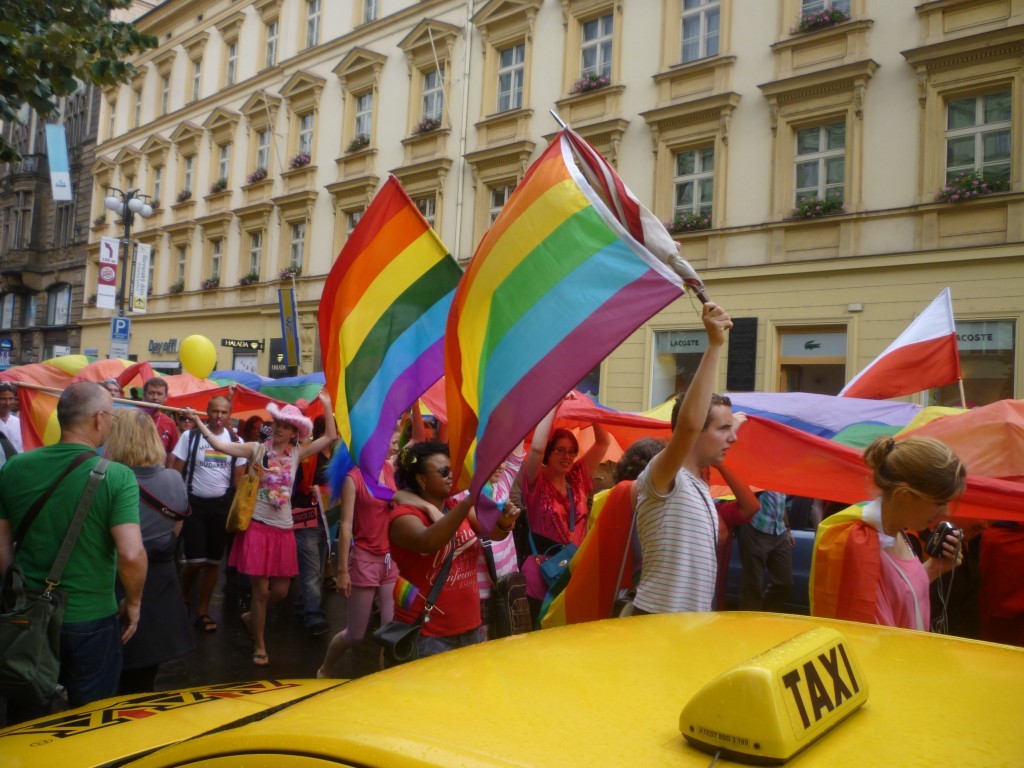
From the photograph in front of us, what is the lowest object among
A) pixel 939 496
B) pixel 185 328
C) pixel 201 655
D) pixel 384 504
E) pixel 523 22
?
→ pixel 201 655

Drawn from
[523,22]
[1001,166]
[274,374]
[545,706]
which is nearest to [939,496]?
[545,706]

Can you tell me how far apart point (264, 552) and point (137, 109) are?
31551mm

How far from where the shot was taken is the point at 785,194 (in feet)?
46.4

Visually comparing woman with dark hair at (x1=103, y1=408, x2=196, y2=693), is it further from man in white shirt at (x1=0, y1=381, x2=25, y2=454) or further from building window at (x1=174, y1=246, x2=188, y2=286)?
building window at (x1=174, y1=246, x2=188, y2=286)

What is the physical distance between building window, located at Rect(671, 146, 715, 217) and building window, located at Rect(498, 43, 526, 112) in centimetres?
454

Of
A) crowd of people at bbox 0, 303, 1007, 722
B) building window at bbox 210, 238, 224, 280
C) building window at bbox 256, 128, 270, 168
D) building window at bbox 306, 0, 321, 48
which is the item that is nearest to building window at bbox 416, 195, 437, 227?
building window at bbox 256, 128, 270, 168

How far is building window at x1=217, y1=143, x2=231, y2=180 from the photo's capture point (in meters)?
26.8

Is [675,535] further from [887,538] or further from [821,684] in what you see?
[821,684]

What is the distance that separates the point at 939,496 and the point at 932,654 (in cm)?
92

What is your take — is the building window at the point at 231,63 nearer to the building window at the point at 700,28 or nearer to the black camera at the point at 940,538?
the building window at the point at 700,28

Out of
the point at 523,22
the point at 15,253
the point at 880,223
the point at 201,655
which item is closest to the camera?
the point at 201,655

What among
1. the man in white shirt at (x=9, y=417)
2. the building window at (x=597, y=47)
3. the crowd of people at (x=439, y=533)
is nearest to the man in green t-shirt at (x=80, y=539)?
the crowd of people at (x=439, y=533)

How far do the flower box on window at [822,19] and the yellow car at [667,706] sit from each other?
14093mm

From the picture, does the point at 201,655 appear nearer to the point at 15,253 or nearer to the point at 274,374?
the point at 274,374
